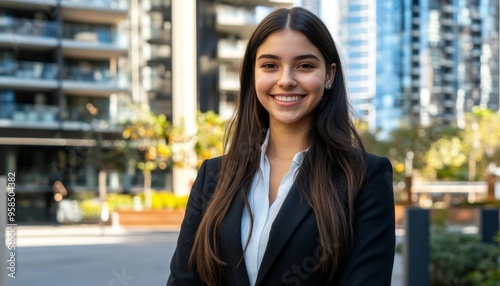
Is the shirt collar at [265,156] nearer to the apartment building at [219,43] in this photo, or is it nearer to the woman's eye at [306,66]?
the woman's eye at [306,66]

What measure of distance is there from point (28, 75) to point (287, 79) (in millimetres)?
26378

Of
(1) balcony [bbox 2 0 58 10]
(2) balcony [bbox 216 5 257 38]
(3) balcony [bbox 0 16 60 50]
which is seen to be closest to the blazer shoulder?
(3) balcony [bbox 0 16 60 50]

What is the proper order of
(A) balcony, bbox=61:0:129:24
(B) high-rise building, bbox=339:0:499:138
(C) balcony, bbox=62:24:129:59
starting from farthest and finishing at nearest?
(B) high-rise building, bbox=339:0:499:138, (C) balcony, bbox=62:24:129:59, (A) balcony, bbox=61:0:129:24

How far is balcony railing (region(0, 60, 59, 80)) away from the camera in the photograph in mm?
26172

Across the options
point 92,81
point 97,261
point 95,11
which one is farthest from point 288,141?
point 95,11

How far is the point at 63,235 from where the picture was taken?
1809 cm

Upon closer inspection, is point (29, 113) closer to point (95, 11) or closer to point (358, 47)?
point (95, 11)

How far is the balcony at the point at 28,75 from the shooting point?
2608 cm

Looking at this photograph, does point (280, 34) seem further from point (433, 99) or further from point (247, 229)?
point (433, 99)

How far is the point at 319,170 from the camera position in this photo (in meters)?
1.74

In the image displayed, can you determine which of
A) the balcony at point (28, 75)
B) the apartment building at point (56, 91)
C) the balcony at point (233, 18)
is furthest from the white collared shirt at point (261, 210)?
the balcony at point (233, 18)

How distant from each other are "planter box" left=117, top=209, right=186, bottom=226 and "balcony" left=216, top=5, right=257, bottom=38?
11833 mm

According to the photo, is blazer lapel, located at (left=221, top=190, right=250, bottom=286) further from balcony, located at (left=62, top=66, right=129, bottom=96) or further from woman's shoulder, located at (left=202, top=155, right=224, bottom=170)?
balcony, located at (left=62, top=66, right=129, bottom=96)

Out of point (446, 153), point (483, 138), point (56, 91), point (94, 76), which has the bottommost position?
point (446, 153)
